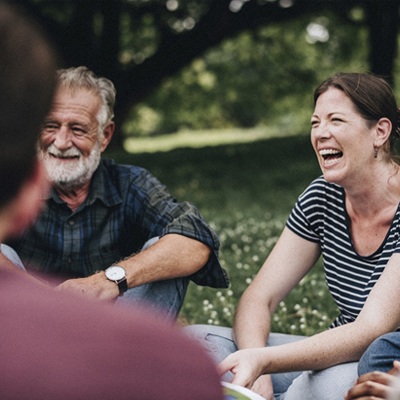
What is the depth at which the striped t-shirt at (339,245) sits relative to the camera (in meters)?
3.79

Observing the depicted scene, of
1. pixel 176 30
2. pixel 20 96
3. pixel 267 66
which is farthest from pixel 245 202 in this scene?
pixel 267 66

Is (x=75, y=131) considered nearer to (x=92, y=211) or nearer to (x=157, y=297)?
(x=92, y=211)

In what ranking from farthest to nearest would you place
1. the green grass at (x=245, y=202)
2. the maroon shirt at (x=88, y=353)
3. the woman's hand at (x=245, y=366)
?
the green grass at (x=245, y=202)
the woman's hand at (x=245, y=366)
the maroon shirt at (x=88, y=353)

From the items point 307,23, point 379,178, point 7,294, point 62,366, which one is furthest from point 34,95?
point 307,23

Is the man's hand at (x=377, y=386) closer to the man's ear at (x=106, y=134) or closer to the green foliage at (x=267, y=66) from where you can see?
the man's ear at (x=106, y=134)

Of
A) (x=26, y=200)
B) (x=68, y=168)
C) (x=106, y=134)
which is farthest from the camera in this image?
(x=106, y=134)

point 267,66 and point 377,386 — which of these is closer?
point 377,386

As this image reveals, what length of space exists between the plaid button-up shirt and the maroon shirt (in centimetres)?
285

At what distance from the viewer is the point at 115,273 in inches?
154

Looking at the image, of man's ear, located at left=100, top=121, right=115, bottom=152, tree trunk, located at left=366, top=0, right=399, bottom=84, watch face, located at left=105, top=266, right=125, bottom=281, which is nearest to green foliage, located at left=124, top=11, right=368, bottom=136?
tree trunk, located at left=366, top=0, right=399, bottom=84

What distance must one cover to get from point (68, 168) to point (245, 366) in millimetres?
1655

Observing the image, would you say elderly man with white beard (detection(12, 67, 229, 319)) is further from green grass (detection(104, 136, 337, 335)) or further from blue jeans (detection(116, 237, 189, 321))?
green grass (detection(104, 136, 337, 335))

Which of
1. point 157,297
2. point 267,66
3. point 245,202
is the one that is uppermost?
point 267,66

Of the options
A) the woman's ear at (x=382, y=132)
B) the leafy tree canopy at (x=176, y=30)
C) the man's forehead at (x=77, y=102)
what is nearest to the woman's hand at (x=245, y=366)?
the woman's ear at (x=382, y=132)
